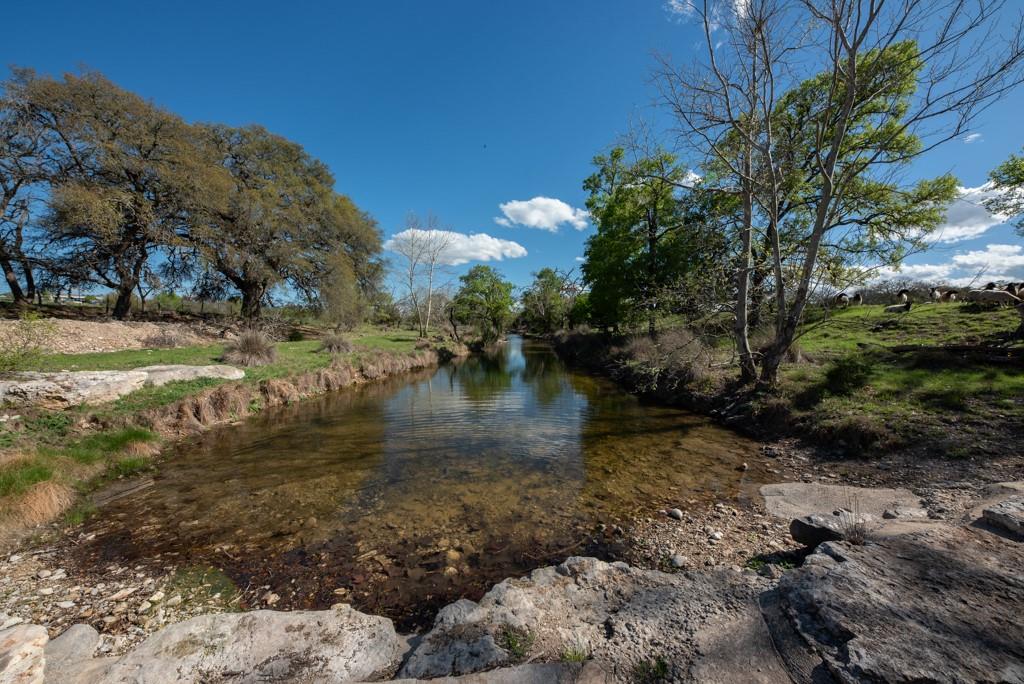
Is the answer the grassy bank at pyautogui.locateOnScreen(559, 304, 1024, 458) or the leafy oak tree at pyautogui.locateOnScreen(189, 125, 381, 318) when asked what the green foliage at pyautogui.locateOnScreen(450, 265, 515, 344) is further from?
the grassy bank at pyautogui.locateOnScreen(559, 304, 1024, 458)

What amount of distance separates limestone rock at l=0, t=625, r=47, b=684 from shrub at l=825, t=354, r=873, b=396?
1219 centimetres

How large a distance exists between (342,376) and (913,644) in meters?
16.9

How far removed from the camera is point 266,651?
2654 mm

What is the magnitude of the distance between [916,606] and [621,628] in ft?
5.98

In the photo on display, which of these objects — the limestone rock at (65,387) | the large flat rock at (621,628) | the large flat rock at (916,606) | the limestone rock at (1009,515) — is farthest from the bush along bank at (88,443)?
the limestone rock at (1009,515)

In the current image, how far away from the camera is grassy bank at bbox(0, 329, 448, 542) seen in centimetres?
504

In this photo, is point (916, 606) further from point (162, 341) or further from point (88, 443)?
point (162, 341)

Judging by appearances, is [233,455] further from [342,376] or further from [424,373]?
[424,373]

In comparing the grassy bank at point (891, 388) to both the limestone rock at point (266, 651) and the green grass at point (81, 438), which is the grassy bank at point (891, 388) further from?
the green grass at point (81, 438)

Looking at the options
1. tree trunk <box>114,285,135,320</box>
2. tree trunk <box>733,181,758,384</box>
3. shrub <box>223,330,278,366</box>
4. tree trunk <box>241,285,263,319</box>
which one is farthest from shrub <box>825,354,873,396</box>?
tree trunk <box>114,285,135,320</box>

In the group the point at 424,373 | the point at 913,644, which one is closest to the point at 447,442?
the point at 913,644

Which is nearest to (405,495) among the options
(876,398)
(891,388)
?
(876,398)

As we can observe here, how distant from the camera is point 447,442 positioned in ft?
28.2

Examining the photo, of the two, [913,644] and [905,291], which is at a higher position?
[905,291]
